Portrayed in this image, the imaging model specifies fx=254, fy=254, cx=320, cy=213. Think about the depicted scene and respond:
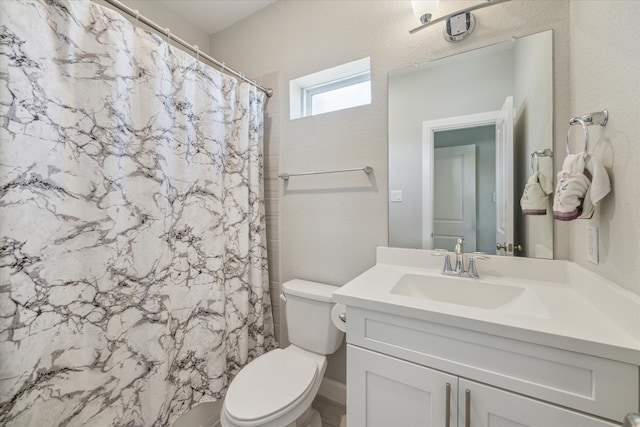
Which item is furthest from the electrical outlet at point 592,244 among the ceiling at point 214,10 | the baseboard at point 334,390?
the ceiling at point 214,10

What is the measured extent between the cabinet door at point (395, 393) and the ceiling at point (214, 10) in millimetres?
2223

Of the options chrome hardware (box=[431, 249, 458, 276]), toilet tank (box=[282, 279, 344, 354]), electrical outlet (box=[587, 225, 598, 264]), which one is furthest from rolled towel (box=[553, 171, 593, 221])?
toilet tank (box=[282, 279, 344, 354])

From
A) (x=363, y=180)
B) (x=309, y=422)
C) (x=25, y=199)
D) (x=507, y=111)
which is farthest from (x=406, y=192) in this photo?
(x=25, y=199)

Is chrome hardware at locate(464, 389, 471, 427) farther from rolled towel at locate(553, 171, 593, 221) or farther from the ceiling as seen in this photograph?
the ceiling

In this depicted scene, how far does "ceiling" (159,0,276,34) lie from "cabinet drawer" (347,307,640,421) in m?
2.13

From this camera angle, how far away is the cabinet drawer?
60 cm

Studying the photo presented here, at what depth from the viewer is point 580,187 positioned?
0.75 metres

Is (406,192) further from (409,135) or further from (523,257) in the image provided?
(523,257)

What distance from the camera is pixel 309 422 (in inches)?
55.8

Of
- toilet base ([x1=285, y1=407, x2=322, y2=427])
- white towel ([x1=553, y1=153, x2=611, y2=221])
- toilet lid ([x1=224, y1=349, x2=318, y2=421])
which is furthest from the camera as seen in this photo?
toilet base ([x1=285, y1=407, x2=322, y2=427])

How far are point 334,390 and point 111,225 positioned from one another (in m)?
1.50

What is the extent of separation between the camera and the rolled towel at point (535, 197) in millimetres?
1039

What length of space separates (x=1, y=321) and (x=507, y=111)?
6.53ft

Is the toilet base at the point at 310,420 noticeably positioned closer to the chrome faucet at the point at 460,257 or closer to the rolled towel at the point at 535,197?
the chrome faucet at the point at 460,257
